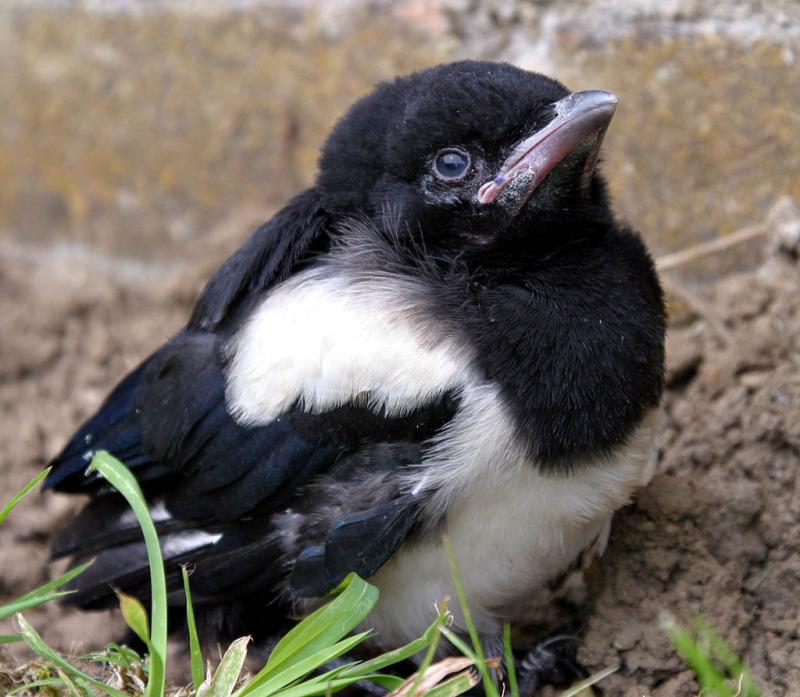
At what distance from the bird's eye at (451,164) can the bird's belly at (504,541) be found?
528mm

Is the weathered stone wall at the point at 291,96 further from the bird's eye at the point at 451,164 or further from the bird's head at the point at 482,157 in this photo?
the bird's eye at the point at 451,164

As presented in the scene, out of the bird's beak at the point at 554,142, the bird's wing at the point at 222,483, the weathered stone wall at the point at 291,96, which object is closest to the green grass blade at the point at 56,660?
the bird's wing at the point at 222,483

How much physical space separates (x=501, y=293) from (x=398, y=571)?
0.51m

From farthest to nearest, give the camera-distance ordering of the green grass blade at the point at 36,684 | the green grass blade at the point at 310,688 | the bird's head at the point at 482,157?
1. the bird's head at the point at 482,157
2. the green grass blade at the point at 36,684
3. the green grass blade at the point at 310,688

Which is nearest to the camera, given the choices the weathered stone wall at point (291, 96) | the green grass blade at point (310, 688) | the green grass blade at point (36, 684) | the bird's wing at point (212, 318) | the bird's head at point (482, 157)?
the green grass blade at point (310, 688)

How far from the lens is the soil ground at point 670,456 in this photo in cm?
198

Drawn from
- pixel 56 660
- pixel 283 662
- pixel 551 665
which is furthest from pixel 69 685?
pixel 551 665

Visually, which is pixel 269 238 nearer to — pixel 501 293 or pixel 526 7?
pixel 501 293

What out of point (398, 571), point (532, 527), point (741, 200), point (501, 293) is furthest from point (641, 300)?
point (741, 200)

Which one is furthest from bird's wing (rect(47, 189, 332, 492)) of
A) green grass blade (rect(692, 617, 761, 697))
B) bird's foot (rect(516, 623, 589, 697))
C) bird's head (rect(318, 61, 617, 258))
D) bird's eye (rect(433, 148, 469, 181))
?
green grass blade (rect(692, 617, 761, 697))

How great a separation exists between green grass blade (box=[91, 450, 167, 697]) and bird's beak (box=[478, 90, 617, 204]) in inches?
30.1

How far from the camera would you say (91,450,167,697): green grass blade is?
1568mm

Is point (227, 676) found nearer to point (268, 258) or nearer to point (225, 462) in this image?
point (225, 462)

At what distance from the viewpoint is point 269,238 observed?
6.77 ft
